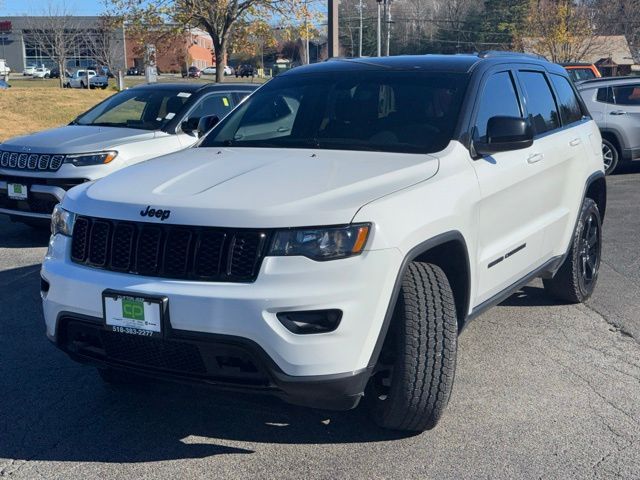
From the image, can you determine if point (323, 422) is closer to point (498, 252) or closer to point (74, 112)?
point (498, 252)

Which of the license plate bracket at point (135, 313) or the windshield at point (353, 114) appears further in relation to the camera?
the windshield at point (353, 114)

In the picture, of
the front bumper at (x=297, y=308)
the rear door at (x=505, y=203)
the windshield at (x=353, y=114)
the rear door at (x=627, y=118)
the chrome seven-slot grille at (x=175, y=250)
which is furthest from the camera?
the rear door at (x=627, y=118)

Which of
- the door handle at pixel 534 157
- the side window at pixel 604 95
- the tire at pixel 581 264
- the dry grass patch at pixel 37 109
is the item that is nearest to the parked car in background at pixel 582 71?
the side window at pixel 604 95

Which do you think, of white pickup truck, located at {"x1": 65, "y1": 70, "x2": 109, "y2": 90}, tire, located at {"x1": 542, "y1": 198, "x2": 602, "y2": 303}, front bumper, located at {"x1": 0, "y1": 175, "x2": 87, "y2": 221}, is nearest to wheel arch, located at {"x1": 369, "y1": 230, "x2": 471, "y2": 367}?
tire, located at {"x1": 542, "y1": 198, "x2": 602, "y2": 303}

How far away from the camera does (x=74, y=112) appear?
2347 centimetres

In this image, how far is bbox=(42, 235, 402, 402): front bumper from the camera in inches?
124

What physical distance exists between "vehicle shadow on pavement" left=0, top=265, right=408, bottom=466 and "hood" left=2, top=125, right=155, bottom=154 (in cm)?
384

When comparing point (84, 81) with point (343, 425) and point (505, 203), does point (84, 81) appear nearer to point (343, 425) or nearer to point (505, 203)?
point (505, 203)

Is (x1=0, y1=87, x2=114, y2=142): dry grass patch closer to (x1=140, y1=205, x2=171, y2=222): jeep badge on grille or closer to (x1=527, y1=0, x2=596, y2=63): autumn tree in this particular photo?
(x1=140, y1=205, x2=171, y2=222): jeep badge on grille

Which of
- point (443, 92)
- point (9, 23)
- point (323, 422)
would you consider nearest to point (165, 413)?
point (323, 422)

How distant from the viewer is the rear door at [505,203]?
13.8 feet

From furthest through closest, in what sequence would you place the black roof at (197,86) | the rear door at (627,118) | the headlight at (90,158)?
the rear door at (627,118) → the black roof at (197,86) → the headlight at (90,158)

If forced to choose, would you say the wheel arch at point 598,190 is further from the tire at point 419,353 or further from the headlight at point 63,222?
the headlight at point 63,222

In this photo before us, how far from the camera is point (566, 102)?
19.6 feet
